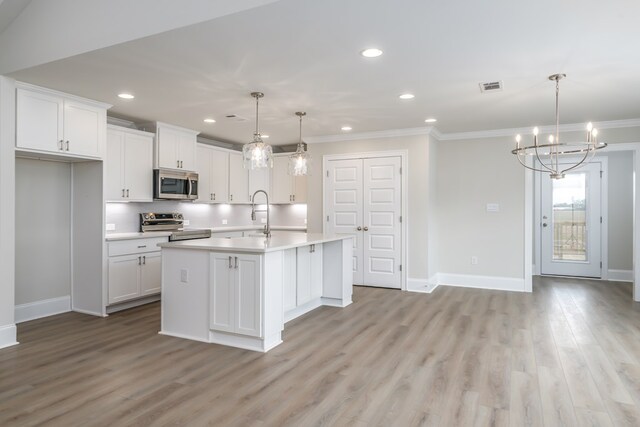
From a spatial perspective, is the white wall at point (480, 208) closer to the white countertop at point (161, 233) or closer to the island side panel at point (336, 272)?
the island side panel at point (336, 272)

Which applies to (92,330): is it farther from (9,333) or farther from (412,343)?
(412,343)

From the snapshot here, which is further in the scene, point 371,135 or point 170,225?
point 371,135

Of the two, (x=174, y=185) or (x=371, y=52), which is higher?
(x=371, y=52)

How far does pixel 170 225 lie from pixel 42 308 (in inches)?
75.0

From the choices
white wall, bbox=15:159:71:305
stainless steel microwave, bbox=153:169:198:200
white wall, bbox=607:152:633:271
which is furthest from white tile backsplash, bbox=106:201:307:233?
white wall, bbox=607:152:633:271

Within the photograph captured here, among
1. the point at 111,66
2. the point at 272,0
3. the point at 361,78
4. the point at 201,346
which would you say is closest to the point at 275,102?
the point at 361,78

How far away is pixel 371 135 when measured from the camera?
254 inches

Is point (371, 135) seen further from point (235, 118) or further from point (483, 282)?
point (483, 282)

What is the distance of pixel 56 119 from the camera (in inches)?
166

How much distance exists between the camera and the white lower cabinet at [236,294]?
3523mm

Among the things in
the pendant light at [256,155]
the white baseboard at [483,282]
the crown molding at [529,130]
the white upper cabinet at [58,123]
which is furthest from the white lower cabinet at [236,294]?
the crown molding at [529,130]

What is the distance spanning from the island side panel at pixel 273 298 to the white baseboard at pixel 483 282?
3.67m

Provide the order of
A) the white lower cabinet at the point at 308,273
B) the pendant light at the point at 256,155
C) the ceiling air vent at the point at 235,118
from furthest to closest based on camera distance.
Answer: the ceiling air vent at the point at 235,118 → the white lower cabinet at the point at 308,273 → the pendant light at the point at 256,155

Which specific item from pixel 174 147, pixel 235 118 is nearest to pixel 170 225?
pixel 174 147
